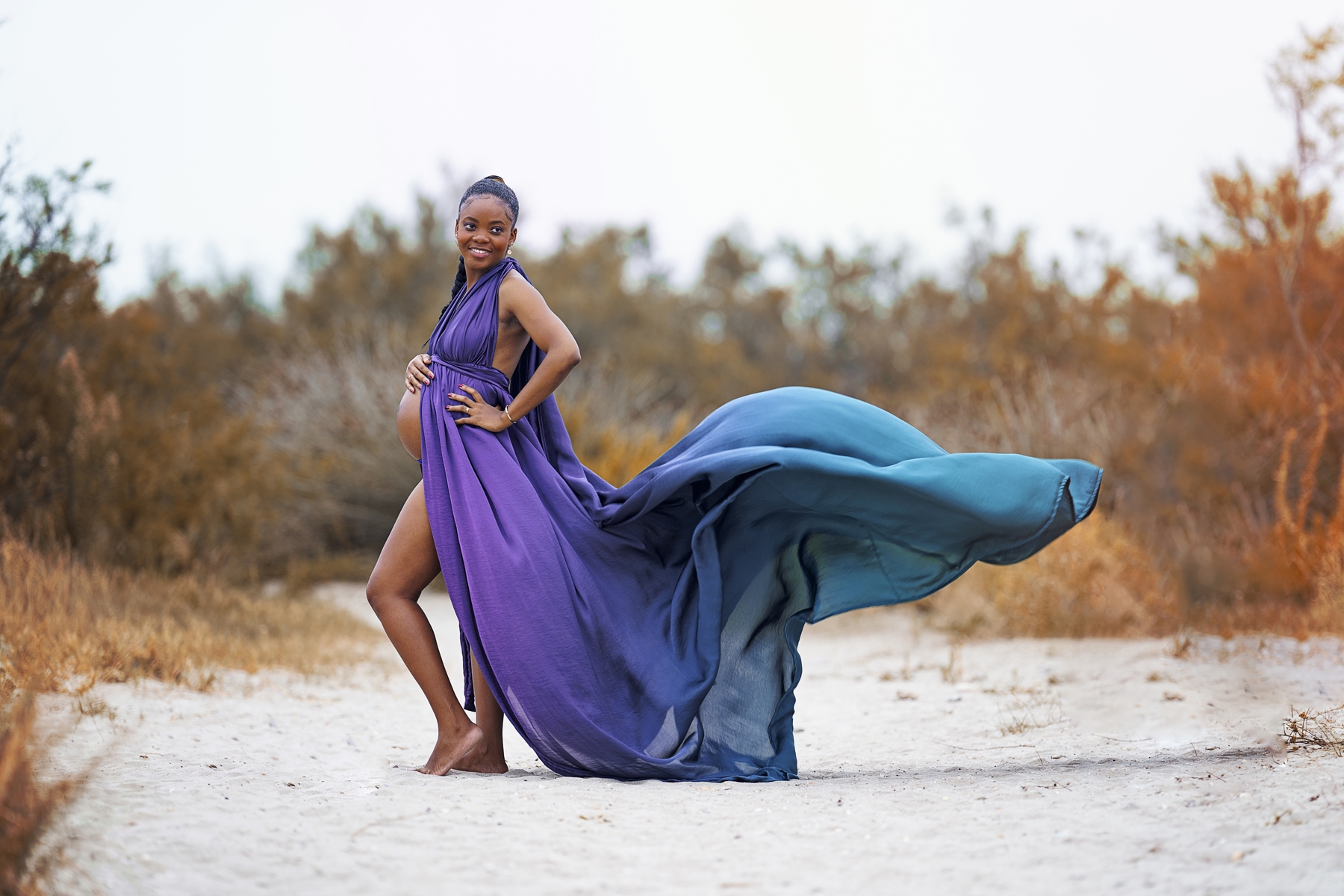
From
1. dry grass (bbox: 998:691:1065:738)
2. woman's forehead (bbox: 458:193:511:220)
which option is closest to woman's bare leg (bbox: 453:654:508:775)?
woman's forehead (bbox: 458:193:511:220)

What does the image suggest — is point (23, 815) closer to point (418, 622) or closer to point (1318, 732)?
point (418, 622)

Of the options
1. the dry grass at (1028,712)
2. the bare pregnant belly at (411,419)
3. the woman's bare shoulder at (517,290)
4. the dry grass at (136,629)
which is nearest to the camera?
the woman's bare shoulder at (517,290)

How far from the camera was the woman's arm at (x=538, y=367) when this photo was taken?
12.2ft

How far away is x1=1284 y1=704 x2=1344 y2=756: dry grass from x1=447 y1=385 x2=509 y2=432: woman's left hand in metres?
2.73

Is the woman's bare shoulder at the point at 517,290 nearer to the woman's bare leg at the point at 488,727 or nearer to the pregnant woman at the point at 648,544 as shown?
the pregnant woman at the point at 648,544

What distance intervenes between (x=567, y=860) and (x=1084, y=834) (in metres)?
1.26

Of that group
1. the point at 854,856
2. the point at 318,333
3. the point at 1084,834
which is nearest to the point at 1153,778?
the point at 1084,834

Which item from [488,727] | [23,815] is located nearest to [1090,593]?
[488,727]

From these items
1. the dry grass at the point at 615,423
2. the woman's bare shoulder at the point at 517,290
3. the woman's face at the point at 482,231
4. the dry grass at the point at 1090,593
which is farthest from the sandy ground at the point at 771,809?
the dry grass at the point at 615,423

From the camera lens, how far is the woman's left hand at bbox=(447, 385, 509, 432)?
147 inches

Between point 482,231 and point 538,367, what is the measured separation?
514mm

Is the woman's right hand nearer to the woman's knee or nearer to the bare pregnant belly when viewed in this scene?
the bare pregnant belly

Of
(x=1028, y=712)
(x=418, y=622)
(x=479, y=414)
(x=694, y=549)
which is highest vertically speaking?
(x=479, y=414)

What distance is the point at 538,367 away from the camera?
12.4ft
